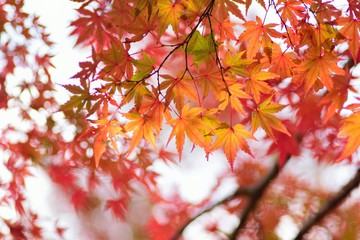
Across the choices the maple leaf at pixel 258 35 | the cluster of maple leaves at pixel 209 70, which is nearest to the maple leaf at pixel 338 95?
the cluster of maple leaves at pixel 209 70

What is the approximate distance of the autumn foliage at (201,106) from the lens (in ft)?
4.16

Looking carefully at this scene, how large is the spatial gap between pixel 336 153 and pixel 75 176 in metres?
1.59

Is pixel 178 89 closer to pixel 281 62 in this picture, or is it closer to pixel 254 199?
pixel 281 62

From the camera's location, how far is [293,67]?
139 cm

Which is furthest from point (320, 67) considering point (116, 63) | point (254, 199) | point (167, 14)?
point (254, 199)

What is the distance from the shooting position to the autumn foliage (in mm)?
1269

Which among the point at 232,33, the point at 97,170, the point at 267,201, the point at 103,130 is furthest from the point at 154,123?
the point at 267,201

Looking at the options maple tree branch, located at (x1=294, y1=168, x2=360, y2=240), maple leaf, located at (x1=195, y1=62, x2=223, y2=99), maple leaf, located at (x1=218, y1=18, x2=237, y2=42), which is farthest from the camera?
maple tree branch, located at (x1=294, y1=168, x2=360, y2=240)

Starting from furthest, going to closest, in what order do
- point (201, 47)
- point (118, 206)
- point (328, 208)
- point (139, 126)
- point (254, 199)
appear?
point (118, 206) < point (254, 199) < point (328, 208) < point (139, 126) < point (201, 47)

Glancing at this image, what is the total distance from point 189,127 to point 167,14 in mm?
341

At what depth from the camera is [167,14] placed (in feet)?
4.15

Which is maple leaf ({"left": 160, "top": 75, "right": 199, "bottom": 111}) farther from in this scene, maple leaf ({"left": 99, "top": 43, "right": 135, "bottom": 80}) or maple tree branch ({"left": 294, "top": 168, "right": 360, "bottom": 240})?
maple tree branch ({"left": 294, "top": 168, "right": 360, "bottom": 240})

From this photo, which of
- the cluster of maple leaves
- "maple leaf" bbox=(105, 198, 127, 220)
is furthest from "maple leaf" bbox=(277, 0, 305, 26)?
"maple leaf" bbox=(105, 198, 127, 220)

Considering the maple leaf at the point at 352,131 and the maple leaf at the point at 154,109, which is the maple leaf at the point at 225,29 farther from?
the maple leaf at the point at 352,131
